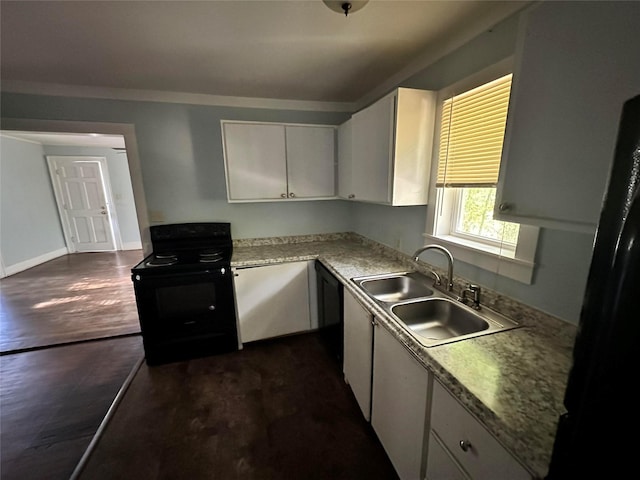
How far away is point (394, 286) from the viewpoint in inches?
71.7

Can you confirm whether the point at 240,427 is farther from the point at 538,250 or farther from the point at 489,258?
the point at 538,250

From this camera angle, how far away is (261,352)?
2.41 m

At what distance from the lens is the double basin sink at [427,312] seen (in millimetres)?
1193

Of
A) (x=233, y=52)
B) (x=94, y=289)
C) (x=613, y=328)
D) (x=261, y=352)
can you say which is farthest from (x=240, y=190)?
(x=94, y=289)

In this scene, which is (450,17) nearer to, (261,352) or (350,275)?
(350,275)

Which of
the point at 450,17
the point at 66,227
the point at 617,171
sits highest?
the point at 450,17

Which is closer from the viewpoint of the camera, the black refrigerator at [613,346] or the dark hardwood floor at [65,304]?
the black refrigerator at [613,346]

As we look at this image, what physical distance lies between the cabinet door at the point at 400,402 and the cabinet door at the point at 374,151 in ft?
3.11

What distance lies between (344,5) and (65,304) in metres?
4.35

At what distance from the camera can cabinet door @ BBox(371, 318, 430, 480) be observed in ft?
3.50

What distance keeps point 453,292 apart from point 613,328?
125 cm

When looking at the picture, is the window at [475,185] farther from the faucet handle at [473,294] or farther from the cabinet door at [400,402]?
the cabinet door at [400,402]

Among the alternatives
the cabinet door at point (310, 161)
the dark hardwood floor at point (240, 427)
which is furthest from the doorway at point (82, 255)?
the cabinet door at point (310, 161)

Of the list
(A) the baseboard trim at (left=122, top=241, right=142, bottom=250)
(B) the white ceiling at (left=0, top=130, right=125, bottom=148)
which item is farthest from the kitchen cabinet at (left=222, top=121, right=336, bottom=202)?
(A) the baseboard trim at (left=122, top=241, right=142, bottom=250)
